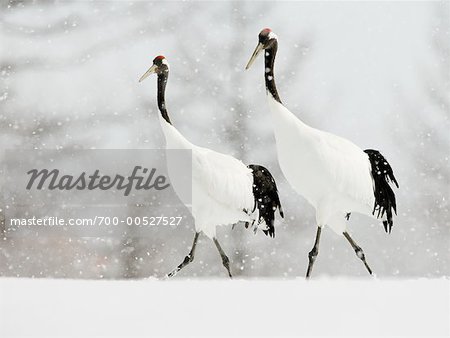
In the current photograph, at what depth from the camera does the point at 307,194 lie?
2.89 m

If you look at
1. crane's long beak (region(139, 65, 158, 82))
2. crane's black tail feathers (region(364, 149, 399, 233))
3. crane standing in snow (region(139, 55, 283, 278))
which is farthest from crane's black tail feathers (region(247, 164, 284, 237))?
crane's long beak (region(139, 65, 158, 82))

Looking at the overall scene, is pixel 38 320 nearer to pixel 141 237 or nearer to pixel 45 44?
pixel 141 237

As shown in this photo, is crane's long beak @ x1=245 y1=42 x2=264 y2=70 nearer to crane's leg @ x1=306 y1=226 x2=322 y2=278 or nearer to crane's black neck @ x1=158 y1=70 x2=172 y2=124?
crane's black neck @ x1=158 y1=70 x2=172 y2=124

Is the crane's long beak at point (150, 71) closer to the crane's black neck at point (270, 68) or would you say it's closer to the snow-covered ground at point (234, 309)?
the crane's black neck at point (270, 68)

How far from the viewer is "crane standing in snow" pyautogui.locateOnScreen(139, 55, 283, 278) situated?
9.55 feet

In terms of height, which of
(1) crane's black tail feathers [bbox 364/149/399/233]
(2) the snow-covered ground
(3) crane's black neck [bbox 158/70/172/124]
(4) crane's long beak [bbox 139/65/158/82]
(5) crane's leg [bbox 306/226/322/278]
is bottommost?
(2) the snow-covered ground

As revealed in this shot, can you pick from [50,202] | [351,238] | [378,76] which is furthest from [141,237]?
[378,76]

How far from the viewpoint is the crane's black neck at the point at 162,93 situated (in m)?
3.06

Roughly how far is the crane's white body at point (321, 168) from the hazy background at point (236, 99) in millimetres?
180

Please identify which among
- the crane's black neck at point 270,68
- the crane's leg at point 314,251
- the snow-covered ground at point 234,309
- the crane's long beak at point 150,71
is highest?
the crane's black neck at point 270,68

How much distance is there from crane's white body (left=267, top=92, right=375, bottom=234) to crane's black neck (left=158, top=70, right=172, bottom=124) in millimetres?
518

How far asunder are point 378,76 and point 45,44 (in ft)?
5.57

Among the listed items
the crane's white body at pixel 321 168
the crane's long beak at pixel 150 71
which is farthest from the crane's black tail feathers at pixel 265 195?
the crane's long beak at pixel 150 71

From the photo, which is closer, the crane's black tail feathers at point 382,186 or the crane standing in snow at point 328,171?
the crane standing in snow at point 328,171
